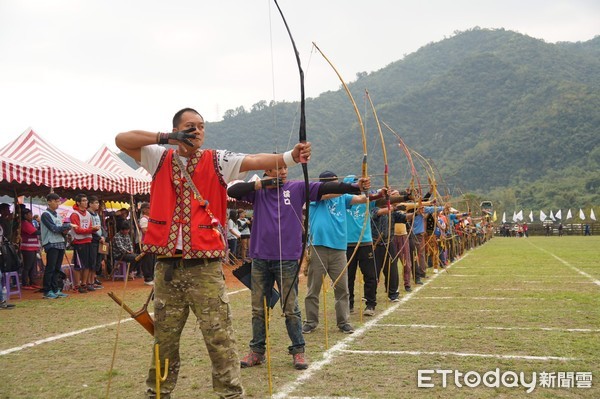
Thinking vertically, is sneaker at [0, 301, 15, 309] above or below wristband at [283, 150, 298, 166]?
below

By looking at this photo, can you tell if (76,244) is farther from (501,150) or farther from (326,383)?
(501,150)

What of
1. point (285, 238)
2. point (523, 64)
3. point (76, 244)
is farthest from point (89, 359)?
point (523, 64)

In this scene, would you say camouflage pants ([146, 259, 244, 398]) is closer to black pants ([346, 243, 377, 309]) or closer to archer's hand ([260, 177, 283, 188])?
archer's hand ([260, 177, 283, 188])

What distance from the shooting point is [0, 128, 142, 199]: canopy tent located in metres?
11.1

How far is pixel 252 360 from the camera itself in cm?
515

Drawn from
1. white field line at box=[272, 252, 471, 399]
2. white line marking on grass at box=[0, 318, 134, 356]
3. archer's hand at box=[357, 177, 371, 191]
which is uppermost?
archer's hand at box=[357, 177, 371, 191]

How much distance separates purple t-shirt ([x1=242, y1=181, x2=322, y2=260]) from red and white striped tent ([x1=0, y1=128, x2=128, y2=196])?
7.00 meters

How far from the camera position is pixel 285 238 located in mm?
5230

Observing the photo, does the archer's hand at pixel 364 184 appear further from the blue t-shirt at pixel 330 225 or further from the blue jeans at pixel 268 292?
the blue t-shirt at pixel 330 225

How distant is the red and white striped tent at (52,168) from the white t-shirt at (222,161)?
315 inches

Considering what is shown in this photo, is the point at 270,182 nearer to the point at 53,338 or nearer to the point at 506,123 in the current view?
the point at 53,338

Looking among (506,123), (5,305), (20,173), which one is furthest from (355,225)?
(506,123)

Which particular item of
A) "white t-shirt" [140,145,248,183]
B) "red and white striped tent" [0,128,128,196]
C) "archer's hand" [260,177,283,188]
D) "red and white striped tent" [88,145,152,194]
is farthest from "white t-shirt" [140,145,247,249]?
"red and white striped tent" [88,145,152,194]

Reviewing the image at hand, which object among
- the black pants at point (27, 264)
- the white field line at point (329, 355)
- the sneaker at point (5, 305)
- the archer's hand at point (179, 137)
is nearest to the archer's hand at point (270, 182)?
the white field line at point (329, 355)
